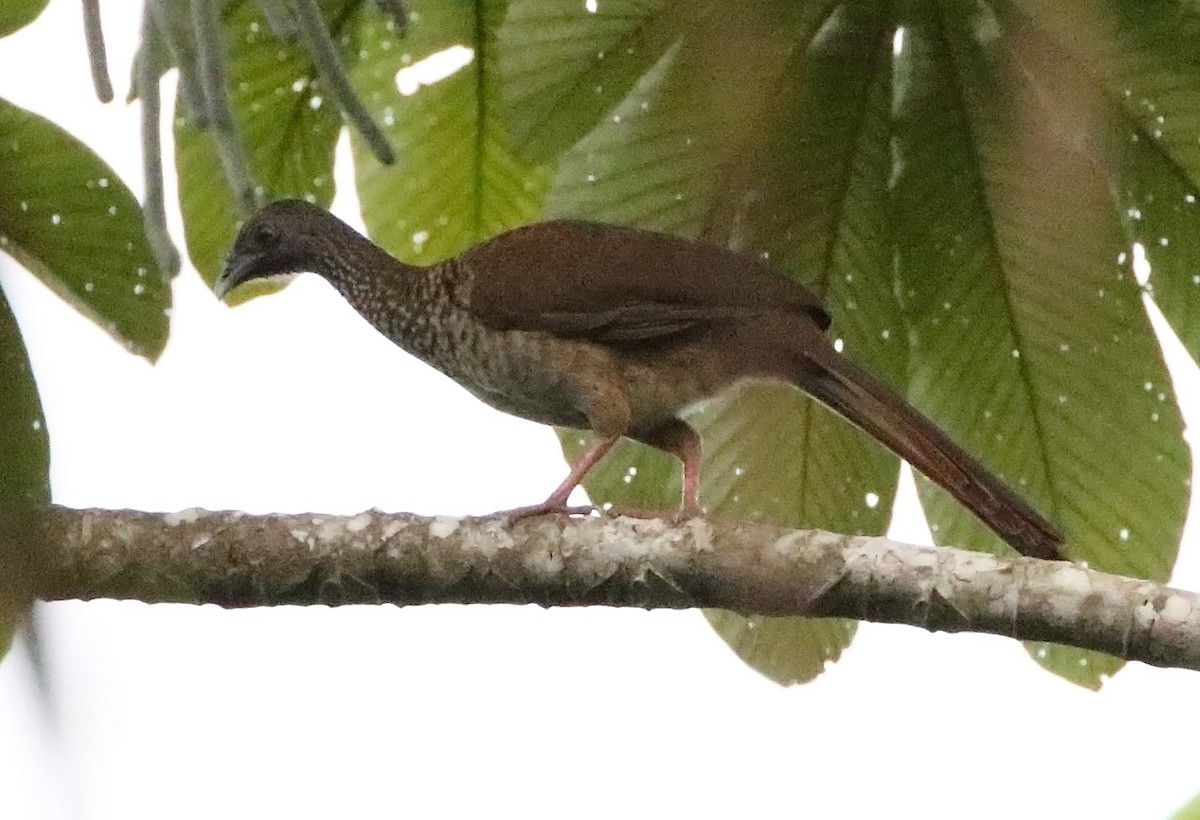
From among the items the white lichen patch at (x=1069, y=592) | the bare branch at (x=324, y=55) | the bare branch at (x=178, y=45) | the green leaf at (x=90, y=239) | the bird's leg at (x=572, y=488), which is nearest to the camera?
the bare branch at (x=178, y=45)

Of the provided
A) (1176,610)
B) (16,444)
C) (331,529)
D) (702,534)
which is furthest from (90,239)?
(16,444)

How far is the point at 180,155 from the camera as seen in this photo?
238cm

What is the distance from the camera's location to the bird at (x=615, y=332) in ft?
7.01

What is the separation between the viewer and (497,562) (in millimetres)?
1773

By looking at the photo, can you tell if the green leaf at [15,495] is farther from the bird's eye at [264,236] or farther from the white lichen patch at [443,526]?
the bird's eye at [264,236]

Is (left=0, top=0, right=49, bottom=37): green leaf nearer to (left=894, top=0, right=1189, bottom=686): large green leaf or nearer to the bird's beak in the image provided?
the bird's beak

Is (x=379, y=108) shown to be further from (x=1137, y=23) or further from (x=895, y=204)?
(x=1137, y=23)

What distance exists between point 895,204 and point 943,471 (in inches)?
19.1

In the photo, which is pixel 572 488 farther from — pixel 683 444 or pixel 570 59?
pixel 570 59

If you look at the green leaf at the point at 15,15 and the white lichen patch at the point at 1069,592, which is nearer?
the white lichen patch at the point at 1069,592

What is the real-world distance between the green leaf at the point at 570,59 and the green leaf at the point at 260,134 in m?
0.30

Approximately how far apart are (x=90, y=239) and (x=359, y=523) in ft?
2.19

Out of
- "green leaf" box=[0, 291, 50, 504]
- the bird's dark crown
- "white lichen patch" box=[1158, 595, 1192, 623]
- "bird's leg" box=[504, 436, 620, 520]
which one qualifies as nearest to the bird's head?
the bird's dark crown

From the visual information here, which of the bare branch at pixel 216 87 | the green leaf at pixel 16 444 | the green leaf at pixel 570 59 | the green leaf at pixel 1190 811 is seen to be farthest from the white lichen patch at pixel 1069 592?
the green leaf at pixel 16 444
